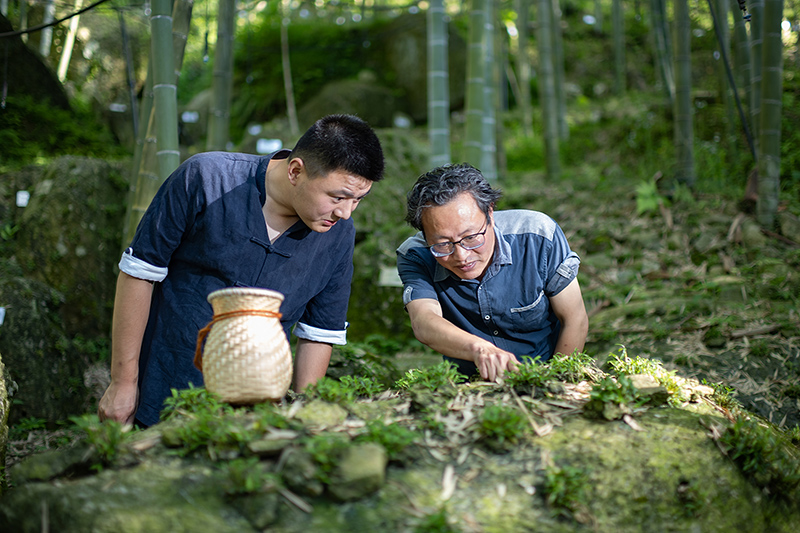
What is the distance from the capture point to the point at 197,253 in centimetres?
242

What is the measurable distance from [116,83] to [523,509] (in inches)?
455

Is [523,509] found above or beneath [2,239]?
beneath

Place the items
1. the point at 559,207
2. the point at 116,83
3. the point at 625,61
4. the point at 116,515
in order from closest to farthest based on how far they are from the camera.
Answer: the point at 116,515, the point at 559,207, the point at 116,83, the point at 625,61

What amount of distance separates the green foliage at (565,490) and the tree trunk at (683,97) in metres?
5.63

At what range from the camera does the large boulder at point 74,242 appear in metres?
5.69

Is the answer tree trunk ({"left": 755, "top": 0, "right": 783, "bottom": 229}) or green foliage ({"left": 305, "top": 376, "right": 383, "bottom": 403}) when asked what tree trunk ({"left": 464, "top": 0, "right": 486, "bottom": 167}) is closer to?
tree trunk ({"left": 755, "top": 0, "right": 783, "bottom": 229})

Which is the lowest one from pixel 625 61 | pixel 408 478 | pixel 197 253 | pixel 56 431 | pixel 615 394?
pixel 56 431

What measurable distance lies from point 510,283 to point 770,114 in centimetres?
353

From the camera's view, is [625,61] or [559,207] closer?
[559,207]

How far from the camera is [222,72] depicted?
5.76m

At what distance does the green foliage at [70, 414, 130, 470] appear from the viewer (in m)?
1.61

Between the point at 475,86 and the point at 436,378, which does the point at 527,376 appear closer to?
the point at 436,378

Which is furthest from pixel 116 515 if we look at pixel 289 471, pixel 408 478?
pixel 408 478

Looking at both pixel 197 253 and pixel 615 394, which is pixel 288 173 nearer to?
pixel 197 253
